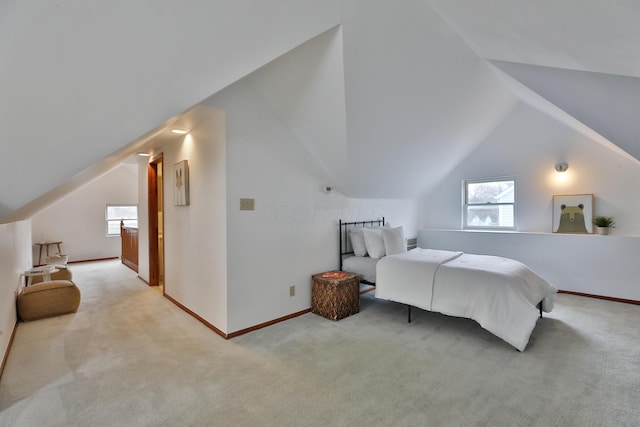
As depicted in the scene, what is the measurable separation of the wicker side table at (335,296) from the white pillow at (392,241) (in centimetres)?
73

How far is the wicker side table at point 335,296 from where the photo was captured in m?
3.44

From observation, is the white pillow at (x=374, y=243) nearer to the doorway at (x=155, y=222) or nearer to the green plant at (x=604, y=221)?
the green plant at (x=604, y=221)

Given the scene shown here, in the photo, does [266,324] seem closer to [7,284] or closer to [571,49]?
[7,284]

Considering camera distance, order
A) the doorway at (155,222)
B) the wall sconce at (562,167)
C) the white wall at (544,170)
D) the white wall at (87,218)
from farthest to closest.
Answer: the white wall at (87,218) → the doorway at (155,222) → the wall sconce at (562,167) → the white wall at (544,170)

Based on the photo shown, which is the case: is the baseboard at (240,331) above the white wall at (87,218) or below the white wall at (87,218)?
below

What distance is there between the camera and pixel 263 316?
3.27 meters

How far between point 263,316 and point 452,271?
2.04 meters

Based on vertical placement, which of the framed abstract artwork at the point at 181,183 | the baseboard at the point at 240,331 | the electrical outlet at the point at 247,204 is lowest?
the baseboard at the point at 240,331

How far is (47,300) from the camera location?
11.8ft

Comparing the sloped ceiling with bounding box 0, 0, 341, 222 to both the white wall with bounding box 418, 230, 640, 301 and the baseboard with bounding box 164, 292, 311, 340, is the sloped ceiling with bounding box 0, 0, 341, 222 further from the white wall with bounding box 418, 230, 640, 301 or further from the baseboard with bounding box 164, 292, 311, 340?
the white wall with bounding box 418, 230, 640, 301

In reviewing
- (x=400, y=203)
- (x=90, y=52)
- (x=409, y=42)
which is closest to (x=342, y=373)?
(x=90, y=52)

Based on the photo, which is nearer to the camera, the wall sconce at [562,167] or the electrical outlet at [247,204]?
the electrical outlet at [247,204]

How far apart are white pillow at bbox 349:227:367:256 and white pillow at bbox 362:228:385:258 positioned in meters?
0.08

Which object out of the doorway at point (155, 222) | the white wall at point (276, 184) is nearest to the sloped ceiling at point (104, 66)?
the white wall at point (276, 184)
